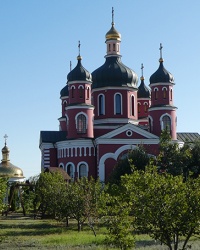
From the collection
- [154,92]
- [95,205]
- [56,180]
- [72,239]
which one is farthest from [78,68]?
[72,239]

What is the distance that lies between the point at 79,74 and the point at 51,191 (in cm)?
1887

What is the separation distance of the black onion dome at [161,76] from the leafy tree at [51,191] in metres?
16.9

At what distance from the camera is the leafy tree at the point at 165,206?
1400cm

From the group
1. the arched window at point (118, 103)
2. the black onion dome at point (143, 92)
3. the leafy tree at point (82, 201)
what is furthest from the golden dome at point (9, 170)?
the leafy tree at point (82, 201)

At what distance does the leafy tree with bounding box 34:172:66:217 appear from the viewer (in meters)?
29.6

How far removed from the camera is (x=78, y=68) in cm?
4834

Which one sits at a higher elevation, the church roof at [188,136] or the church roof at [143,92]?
the church roof at [143,92]

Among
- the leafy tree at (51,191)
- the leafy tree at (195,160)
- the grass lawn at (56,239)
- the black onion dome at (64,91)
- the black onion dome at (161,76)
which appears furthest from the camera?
the black onion dome at (64,91)

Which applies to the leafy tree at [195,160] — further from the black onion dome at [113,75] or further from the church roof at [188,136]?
the church roof at [188,136]

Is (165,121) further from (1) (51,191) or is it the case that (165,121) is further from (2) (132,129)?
(1) (51,191)

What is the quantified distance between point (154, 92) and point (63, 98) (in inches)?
553

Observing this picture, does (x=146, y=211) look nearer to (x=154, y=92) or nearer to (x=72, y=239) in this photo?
(x=72, y=239)

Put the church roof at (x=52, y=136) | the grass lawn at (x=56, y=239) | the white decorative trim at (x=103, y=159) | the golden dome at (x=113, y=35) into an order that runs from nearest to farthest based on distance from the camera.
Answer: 1. the grass lawn at (x=56, y=239)
2. the white decorative trim at (x=103, y=159)
3. the church roof at (x=52, y=136)
4. the golden dome at (x=113, y=35)

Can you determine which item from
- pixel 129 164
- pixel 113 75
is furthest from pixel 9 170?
pixel 129 164
